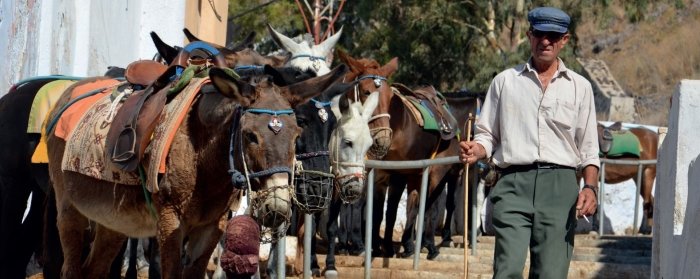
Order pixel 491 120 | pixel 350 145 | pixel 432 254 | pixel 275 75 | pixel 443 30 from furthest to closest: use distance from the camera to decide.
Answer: pixel 443 30 → pixel 432 254 → pixel 350 145 → pixel 275 75 → pixel 491 120

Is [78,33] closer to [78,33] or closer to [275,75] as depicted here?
[78,33]

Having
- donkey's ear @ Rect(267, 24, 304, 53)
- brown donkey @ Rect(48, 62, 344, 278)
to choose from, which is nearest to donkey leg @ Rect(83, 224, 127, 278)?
brown donkey @ Rect(48, 62, 344, 278)

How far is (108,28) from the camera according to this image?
607 inches

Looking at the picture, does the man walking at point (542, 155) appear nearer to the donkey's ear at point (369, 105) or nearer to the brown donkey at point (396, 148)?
the donkey's ear at point (369, 105)

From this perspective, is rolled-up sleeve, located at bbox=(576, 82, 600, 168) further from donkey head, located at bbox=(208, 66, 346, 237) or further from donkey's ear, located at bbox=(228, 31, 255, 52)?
donkey's ear, located at bbox=(228, 31, 255, 52)

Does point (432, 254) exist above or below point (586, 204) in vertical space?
below

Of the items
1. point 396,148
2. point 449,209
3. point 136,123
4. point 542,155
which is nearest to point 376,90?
point 396,148

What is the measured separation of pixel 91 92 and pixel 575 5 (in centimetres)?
2288

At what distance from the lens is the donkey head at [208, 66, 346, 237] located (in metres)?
7.01

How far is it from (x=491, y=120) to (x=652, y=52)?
44047mm

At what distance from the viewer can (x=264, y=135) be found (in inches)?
281

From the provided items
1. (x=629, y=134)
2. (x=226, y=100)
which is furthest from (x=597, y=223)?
(x=226, y=100)

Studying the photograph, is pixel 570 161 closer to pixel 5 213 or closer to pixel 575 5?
pixel 5 213

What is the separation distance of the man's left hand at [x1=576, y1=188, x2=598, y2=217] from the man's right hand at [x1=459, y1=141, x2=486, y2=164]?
625mm
